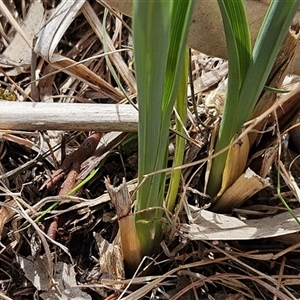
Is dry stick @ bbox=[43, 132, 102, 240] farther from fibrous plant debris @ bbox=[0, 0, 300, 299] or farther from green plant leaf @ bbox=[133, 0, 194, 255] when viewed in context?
green plant leaf @ bbox=[133, 0, 194, 255]

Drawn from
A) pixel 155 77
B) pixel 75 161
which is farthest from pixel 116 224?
pixel 155 77

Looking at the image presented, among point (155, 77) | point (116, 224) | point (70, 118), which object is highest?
point (155, 77)

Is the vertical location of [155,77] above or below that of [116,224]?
above

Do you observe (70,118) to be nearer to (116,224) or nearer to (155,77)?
(116,224)

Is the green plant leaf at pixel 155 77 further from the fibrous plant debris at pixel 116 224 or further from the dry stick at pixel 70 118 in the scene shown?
the dry stick at pixel 70 118

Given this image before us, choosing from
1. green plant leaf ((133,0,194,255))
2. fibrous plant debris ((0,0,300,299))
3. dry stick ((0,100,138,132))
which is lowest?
fibrous plant debris ((0,0,300,299))

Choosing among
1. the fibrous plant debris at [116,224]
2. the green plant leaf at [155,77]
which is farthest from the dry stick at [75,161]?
the green plant leaf at [155,77]

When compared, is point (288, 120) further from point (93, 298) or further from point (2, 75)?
→ point (2, 75)

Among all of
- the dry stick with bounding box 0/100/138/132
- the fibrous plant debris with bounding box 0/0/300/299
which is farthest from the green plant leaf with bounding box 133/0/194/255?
the dry stick with bounding box 0/100/138/132
